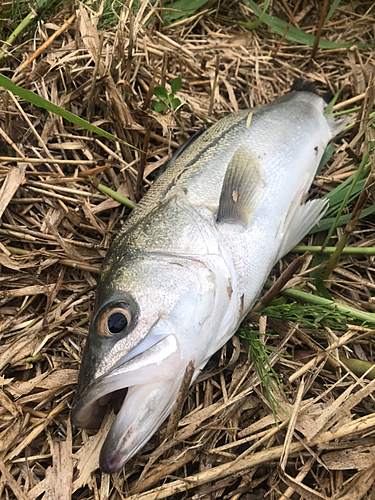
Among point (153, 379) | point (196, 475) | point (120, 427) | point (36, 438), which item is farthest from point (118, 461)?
point (36, 438)

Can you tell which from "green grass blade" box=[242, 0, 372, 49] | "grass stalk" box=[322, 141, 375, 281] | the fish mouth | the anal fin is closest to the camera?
the fish mouth

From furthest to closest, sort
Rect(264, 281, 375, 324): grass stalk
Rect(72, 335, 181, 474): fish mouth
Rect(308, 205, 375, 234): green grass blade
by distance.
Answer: Rect(308, 205, 375, 234): green grass blade
Rect(264, 281, 375, 324): grass stalk
Rect(72, 335, 181, 474): fish mouth

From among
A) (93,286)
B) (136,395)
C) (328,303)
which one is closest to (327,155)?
(328,303)

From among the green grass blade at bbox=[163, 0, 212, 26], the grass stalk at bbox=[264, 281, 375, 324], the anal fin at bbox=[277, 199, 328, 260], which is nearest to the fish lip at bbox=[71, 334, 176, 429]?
the grass stalk at bbox=[264, 281, 375, 324]

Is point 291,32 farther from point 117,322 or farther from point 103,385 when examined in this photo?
point 103,385

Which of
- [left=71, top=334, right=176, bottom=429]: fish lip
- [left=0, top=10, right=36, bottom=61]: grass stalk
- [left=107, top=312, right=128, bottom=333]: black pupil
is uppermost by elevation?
[left=0, top=10, right=36, bottom=61]: grass stalk

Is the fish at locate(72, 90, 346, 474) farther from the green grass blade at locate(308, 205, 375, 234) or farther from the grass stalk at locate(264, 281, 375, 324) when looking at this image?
the grass stalk at locate(264, 281, 375, 324)
